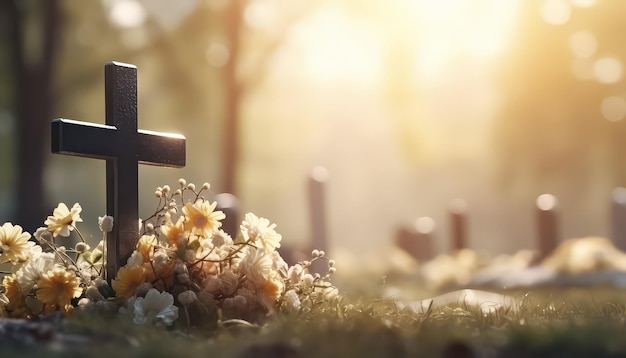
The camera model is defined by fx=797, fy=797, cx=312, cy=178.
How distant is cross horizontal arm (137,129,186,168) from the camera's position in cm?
455

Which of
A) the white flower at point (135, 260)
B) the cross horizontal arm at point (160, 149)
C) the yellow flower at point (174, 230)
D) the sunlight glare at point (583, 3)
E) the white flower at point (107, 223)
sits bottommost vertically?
the white flower at point (135, 260)

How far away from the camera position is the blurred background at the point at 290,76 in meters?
16.1

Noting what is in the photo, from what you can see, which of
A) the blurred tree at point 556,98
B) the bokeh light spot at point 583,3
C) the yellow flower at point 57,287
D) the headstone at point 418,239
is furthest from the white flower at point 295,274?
the bokeh light spot at point 583,3

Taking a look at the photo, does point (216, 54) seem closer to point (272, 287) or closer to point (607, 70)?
point (607, 70)

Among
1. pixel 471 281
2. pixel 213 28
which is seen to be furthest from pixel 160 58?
pixel 471 281

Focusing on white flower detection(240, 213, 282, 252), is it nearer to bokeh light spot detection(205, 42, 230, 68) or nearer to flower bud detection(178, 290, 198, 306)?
flower bud detection(178, 290, 198, 306)

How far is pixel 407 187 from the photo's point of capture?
44250 millimetres

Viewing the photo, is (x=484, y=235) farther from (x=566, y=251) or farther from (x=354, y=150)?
(x=566, y=251)

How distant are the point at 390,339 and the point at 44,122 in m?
14.0

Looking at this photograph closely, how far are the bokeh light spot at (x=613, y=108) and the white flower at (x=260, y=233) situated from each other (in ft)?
59.1

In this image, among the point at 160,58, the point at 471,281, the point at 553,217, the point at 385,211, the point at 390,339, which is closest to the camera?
the point at 390,339

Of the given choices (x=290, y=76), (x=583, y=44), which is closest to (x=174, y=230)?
(x=290, y=76)

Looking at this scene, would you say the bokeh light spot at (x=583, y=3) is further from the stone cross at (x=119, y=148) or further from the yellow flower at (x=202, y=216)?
the yellow flower at (x=202, y=216)

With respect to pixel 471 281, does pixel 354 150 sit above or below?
above
